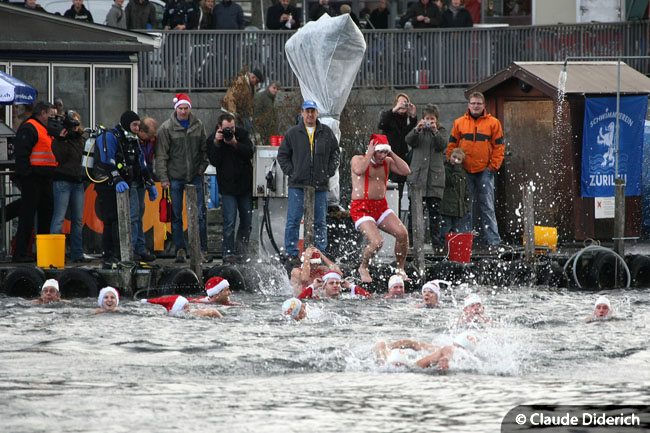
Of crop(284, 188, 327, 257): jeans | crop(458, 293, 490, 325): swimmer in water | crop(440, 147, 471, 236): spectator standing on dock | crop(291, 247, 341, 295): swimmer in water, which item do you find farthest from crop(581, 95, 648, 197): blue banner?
crop(458, 293, 490, 325): swimmer in water

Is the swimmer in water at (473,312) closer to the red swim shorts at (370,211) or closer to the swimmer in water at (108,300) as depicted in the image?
the red swim shorts at (370,211)

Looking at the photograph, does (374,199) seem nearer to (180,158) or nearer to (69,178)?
(180,158)

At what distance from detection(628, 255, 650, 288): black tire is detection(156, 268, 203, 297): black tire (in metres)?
6.80

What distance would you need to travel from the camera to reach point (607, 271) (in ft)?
83.7

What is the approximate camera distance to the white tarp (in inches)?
1013

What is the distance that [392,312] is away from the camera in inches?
873

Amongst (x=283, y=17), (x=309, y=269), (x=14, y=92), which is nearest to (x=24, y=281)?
(x=14, y=92)

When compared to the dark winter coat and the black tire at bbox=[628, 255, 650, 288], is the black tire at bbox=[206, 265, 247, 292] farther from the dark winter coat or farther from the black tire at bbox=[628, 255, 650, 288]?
the black tire at bbox=[628, 255, 650, 288]

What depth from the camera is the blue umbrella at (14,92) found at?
24031 mm

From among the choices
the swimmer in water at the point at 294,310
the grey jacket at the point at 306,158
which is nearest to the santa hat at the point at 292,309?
Result: the swimmer in water at the point at 294,310

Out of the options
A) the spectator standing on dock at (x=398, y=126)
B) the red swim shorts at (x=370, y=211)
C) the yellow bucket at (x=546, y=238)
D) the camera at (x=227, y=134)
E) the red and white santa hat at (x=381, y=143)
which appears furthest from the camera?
the yellow bucket at (x=546, y=238)

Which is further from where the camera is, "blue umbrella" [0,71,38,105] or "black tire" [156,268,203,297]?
"blue umbrella" [0,71,38,105]

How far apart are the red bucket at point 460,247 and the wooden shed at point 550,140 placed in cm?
399

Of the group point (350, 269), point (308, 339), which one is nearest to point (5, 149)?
point (350, 269)
